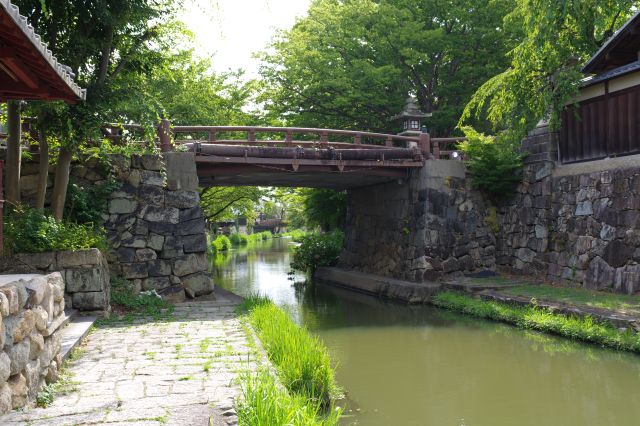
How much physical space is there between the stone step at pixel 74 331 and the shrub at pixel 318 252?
1416 cm

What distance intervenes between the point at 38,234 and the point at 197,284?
4013 mm

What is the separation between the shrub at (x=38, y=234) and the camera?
9492 mm

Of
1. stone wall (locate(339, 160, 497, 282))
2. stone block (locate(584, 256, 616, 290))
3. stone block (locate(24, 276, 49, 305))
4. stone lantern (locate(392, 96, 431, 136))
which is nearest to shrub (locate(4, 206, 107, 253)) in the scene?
stone block (locate(24, 276, 49, 305))

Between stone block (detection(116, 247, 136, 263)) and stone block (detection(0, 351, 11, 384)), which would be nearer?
stone block (detection(0, 351, 11, 384))

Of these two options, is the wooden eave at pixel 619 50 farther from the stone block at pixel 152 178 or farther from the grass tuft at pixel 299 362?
the stone block at pixel 152 178

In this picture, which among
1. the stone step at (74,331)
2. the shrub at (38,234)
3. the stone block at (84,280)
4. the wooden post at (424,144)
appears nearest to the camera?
the stone step at (74,331)

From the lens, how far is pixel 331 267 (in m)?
22.5

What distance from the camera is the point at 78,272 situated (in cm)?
977

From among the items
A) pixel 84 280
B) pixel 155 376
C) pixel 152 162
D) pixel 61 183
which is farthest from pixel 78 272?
pixel 155 376

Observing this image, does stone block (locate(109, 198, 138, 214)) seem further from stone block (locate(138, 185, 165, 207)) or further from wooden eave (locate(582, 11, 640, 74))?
wooden eave (locate(582, 11, 640, 74))

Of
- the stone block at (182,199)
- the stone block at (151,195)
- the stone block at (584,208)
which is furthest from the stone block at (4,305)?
the stone block at (584,208)

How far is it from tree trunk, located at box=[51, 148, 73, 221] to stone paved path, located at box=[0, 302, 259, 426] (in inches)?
124

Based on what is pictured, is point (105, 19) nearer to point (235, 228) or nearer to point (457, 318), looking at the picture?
point (457, 318)

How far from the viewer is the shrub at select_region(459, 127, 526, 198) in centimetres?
1659
